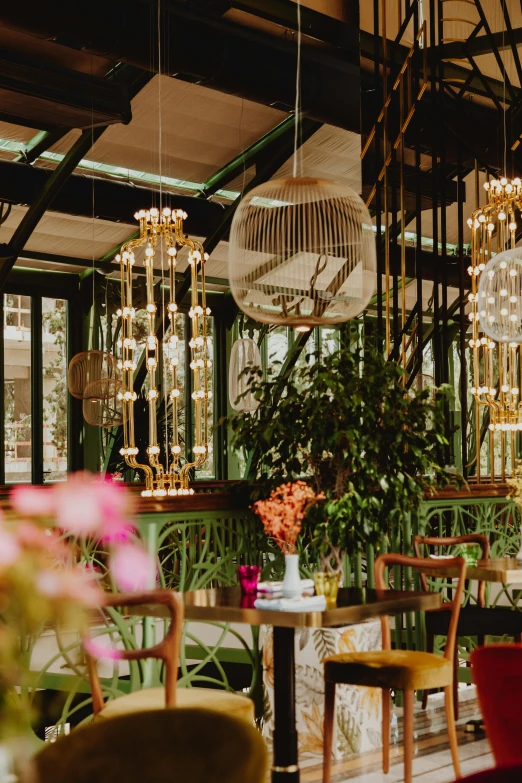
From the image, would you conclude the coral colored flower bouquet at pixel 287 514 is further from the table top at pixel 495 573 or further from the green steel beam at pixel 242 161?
the green steel beam at pixel 242 161

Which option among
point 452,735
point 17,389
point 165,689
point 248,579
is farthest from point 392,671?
point 17,389

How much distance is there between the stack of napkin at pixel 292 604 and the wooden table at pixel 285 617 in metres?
0.04

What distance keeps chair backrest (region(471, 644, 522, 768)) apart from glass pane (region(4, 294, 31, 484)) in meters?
10.7

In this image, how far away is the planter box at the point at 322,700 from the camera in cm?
448

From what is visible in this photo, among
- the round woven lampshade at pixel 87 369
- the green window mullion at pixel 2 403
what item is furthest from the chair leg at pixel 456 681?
the green window mullion at pixel 2 403

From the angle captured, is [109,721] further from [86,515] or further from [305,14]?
[305,14]

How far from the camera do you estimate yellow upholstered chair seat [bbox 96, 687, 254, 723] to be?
A: 3.21 meters

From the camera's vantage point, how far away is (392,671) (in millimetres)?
3715

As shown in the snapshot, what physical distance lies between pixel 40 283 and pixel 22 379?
1.24 metres

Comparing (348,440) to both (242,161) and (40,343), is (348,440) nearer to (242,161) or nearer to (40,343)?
A: (242,161)

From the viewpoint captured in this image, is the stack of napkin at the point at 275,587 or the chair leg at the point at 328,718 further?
the chair leg at the point at 328,718

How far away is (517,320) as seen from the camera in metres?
6.57

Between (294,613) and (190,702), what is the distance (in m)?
0.46

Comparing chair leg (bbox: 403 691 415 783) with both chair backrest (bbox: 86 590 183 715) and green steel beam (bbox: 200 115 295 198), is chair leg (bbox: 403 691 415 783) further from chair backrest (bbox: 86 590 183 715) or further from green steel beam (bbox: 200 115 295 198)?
green steel beam (bbox: 200 115 295 198)
